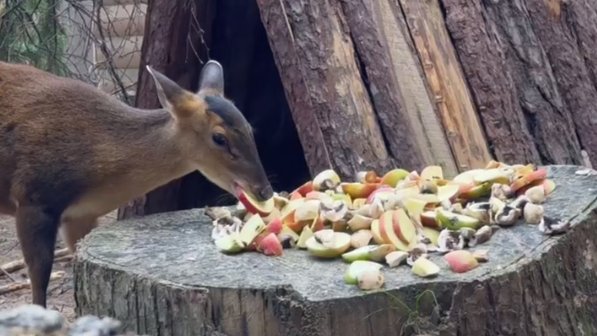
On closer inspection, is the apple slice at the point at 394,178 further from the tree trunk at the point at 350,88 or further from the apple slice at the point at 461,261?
the apple slice at the point at 461,261

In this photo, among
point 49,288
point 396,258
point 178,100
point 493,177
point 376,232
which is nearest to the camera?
point 396,258

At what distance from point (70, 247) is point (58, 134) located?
760 millimetres

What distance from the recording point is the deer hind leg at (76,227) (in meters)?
6.67

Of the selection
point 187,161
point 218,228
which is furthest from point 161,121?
point 218,228

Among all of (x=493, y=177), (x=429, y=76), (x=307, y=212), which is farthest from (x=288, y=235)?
(x=429, y=76)

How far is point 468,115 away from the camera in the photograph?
A: 6.89 meters

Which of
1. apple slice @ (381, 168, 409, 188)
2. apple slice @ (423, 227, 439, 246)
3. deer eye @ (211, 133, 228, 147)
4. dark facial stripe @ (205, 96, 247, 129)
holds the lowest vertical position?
apple slice @ (423, 227, 439, 246)

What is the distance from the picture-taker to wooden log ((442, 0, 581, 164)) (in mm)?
6980

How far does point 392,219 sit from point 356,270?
0.58 m

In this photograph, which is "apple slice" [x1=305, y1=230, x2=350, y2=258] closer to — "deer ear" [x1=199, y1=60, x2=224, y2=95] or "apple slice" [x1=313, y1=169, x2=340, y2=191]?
"apple slice" [x1=313, y1=169, x2=340, y2=191]

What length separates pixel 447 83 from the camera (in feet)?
22.8

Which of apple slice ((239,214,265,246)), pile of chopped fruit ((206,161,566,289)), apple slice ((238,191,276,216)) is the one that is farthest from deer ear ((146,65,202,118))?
apple slice ((239,214,265,246))

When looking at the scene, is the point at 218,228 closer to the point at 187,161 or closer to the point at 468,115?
the point at 187,161

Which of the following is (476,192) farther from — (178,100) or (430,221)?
(178,100)
